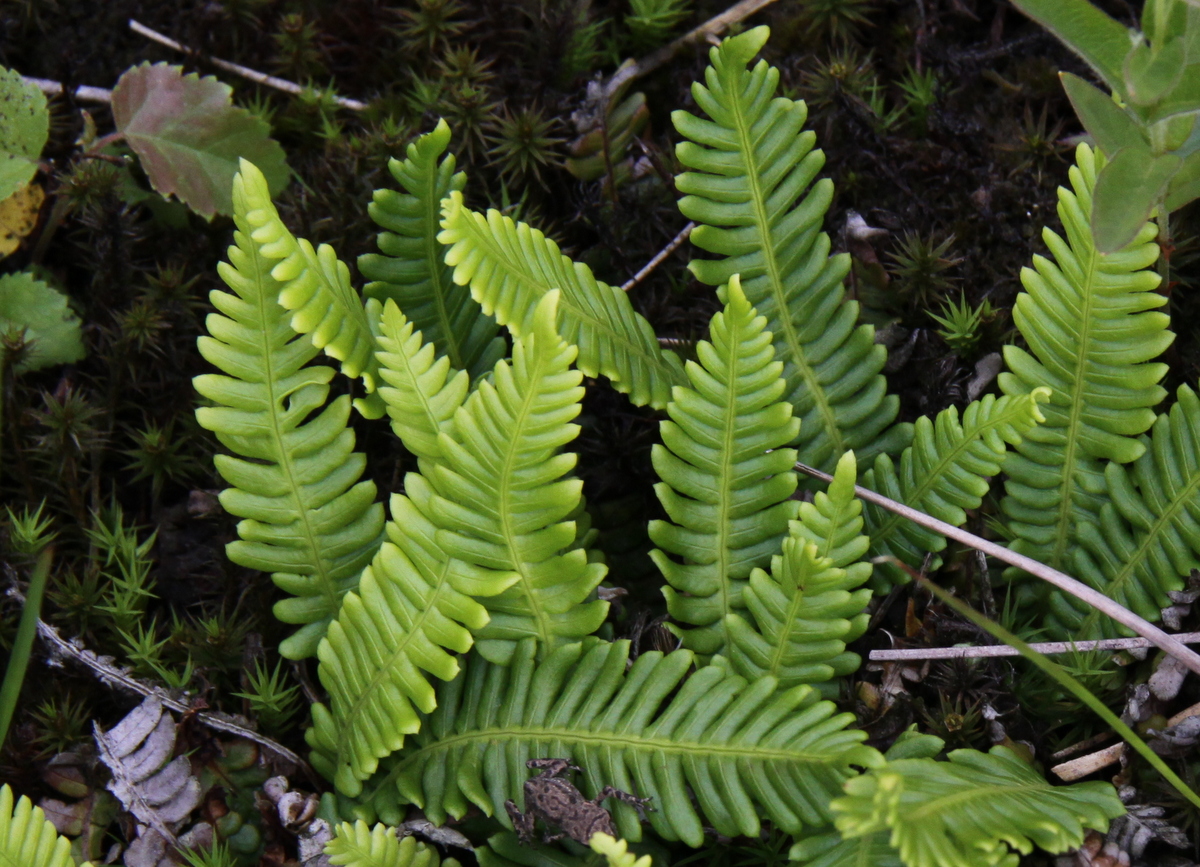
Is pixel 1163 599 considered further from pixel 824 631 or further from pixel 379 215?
pixel 379 215

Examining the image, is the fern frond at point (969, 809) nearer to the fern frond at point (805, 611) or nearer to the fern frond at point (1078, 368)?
the fern frond at point (805, 611)

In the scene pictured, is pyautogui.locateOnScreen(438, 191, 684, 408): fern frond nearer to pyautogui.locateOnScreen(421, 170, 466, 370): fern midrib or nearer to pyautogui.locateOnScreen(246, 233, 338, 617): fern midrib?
pyautogui.locateOnScreen(421, 170, 466, 370): fern midrib

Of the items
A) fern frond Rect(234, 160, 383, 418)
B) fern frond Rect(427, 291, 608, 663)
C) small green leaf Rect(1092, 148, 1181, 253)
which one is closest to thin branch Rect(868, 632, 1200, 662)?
fern frond Rect(427, 291, 608, 663)


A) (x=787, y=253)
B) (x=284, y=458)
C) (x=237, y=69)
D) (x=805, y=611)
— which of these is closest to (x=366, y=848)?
(x=284, y=458)

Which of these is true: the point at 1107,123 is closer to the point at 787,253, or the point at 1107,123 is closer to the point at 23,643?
the point at 787,253

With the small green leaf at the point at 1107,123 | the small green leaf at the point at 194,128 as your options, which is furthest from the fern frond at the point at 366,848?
the small green leaf at the point at 1107,123
